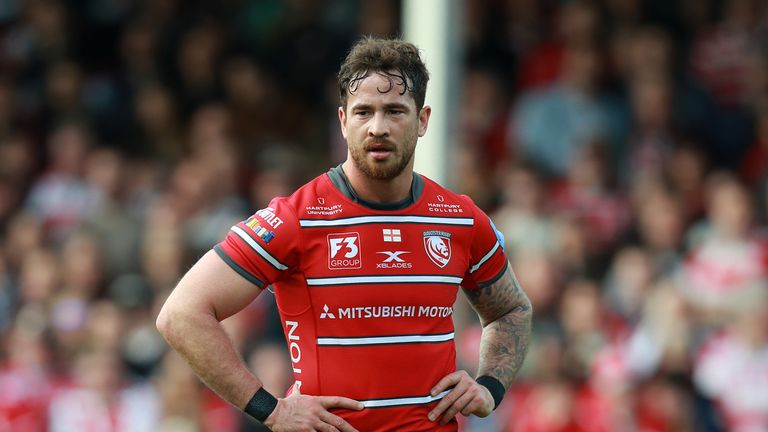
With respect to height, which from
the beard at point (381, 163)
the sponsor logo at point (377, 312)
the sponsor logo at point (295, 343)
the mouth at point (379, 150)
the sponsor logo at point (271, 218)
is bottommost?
the sponsor logo at point (295, 343)

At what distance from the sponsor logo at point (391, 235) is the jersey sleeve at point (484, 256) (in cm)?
32

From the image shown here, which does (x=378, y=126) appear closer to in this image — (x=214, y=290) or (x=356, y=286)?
(x=356, y=286)

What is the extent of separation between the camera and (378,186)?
4.53 meters

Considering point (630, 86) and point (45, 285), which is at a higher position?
point (630, 86)

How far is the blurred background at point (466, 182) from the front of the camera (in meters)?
8.76

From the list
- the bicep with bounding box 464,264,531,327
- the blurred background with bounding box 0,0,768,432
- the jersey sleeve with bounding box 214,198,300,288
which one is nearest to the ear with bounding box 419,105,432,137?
the jersey sleeve with bounding box 214,198,300,288

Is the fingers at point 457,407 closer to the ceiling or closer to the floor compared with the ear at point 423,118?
closer to the floor

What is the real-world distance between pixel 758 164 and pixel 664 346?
199cm

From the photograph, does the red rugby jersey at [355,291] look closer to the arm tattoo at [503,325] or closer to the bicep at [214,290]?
the bicep at [214,290]

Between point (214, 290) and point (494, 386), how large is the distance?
108 cm

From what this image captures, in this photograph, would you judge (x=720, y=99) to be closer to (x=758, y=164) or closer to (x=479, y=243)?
(x=758, y=164)

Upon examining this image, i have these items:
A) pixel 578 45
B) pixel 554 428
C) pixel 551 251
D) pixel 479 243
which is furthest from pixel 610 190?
pixel 479 243

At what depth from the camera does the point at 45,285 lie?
11.1m

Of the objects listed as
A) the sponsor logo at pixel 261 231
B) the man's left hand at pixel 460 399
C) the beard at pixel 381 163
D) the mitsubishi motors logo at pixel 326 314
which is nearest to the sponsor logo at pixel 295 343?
the mitsubishi motors logo at pixel 326 314
